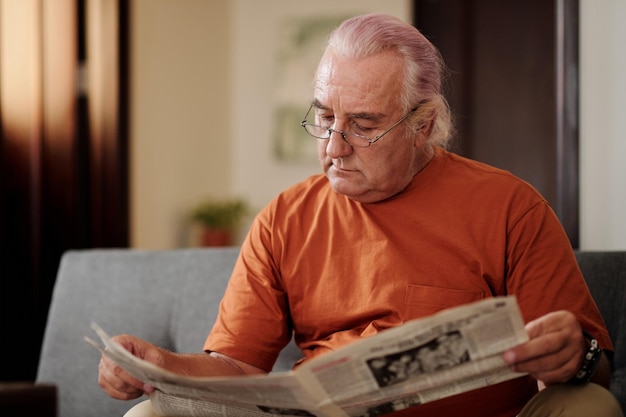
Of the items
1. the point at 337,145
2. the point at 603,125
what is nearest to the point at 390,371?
the point at 337,145

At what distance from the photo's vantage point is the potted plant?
403cm

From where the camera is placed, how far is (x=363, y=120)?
144 centimetres

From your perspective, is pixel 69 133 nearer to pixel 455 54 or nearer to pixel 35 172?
pixel 35 172

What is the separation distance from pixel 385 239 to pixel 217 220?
8.71 ft

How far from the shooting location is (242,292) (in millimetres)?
1500

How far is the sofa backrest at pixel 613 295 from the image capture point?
1.56 m

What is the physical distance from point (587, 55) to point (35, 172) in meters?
2.13

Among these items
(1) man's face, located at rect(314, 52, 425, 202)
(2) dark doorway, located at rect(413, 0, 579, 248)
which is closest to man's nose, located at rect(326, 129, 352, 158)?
(1) man's face, located at rect(314, 52, 425, 202)

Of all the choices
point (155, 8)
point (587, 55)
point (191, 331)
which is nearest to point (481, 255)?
point (191, 331)

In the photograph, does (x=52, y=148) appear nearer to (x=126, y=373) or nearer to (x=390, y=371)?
(x=126, y=373)

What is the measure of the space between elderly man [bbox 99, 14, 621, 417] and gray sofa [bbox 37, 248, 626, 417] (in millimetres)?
333

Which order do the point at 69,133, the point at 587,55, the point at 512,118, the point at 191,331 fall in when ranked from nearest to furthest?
the point at 191,331
the point at 587,55
the point at 69,133
the point at 512,118

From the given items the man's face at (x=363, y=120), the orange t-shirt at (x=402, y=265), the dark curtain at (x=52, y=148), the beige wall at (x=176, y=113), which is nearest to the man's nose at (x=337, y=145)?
the man's face at (x=363, y=120)

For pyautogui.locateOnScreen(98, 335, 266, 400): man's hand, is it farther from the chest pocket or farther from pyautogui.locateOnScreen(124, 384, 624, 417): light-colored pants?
pyautogui.locateOnScreen(124, 384, 624, 417): light-colored pants
